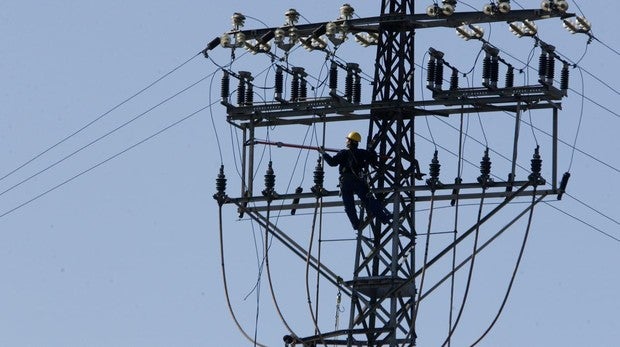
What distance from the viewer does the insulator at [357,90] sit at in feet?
297

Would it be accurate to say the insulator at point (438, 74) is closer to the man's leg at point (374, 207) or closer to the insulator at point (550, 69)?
the insulator at point (550, 69)

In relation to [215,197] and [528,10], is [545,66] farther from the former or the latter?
[215,197]

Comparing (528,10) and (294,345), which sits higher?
(528,10)

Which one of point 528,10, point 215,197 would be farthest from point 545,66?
point 215,197

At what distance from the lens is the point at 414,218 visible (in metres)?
90.0

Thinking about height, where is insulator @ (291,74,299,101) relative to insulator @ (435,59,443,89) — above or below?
below

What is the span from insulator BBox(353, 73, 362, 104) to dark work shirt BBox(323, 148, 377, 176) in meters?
0.94

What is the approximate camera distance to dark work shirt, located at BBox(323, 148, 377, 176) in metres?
90.4

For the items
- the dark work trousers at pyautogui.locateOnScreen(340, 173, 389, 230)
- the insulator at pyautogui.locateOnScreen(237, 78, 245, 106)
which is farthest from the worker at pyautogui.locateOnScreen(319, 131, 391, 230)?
the insulator at pyautogui.locateOnScreen(237, 78, 245, 106)

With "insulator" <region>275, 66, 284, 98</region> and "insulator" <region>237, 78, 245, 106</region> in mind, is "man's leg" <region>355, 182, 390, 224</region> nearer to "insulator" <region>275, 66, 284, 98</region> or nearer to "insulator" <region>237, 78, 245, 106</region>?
"insulator" <region>275, 66, 284, 98</region>

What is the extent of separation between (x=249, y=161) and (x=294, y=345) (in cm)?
385

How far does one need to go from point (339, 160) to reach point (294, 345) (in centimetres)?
364

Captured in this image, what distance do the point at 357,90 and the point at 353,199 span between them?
208cm

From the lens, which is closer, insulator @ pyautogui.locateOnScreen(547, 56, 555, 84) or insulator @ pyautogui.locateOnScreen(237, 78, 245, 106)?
insulator @ pyautogui.locateOnScreen(547, 56, 555, 84)
